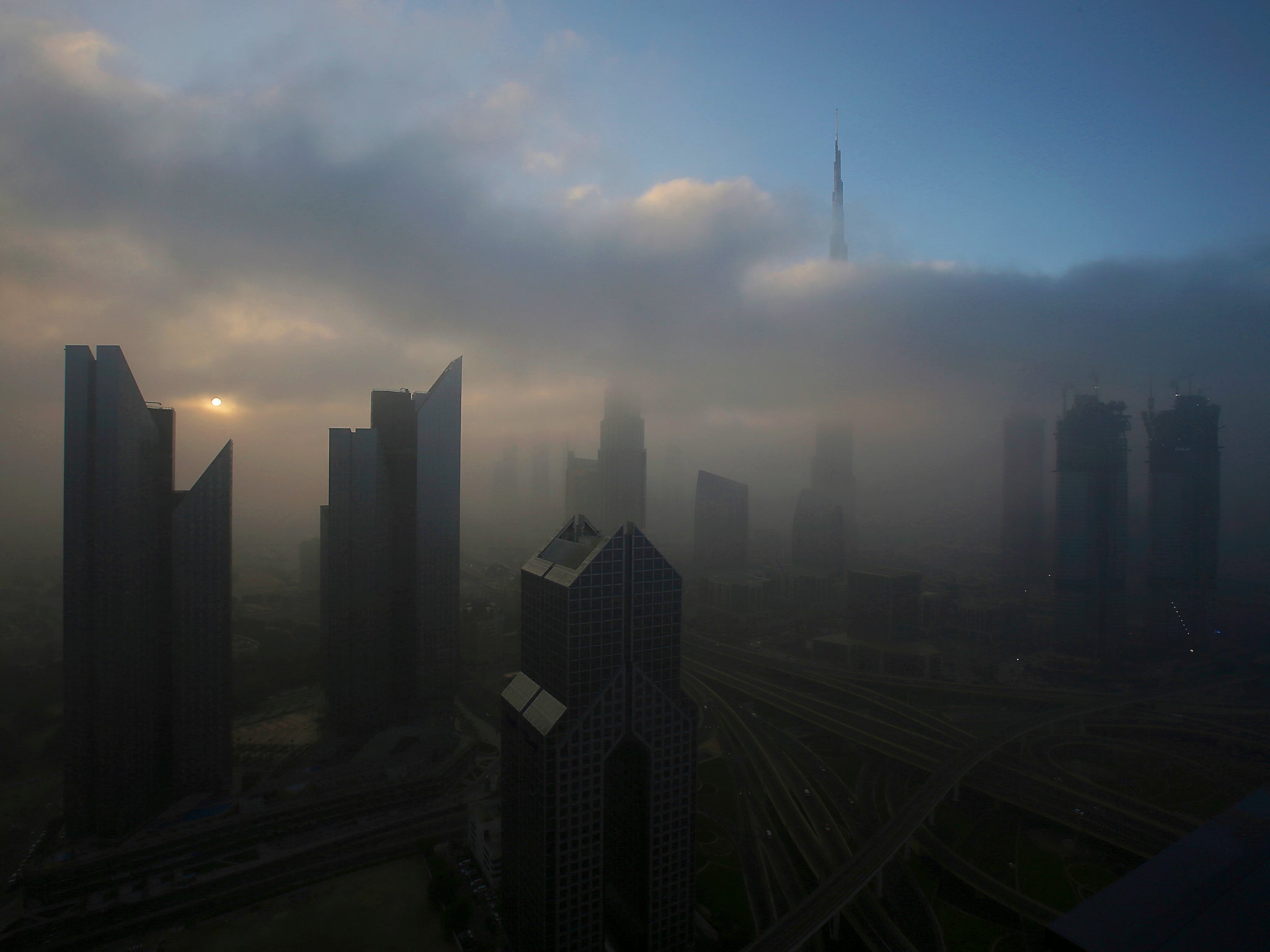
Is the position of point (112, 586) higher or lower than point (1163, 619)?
higher

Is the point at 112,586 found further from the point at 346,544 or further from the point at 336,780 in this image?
the point at 336,780

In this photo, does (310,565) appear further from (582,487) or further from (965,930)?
(965,930)

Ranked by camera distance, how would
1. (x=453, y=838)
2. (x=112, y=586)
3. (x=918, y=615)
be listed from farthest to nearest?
(x=918, y=615)
(x=453, y=838)
(x=112, y=586)

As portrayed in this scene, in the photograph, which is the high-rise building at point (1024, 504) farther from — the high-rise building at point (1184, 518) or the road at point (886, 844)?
the road at point (886, 844)

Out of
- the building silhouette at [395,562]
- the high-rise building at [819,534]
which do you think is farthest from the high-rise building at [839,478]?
the building silhouette at [395,562]

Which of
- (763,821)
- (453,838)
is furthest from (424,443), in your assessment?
(763,821)

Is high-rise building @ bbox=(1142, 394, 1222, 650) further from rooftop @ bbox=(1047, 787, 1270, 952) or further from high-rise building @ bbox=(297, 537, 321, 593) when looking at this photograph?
high-rise building @ bbox=(297, 537, 321, 593)

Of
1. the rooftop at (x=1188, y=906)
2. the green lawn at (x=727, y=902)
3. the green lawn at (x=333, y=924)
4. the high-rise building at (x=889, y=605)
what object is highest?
the rooftop at (x=1188, y=906)
